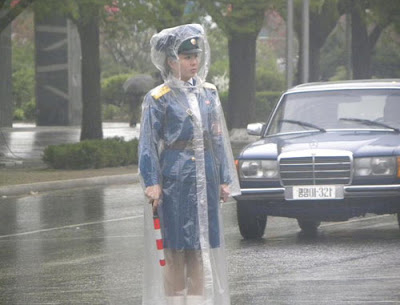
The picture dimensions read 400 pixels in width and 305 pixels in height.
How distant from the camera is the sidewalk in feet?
66.7

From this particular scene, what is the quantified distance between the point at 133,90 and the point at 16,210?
92.7 ft

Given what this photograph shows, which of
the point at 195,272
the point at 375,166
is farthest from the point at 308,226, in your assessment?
the point at 195,272

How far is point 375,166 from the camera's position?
1262 cm

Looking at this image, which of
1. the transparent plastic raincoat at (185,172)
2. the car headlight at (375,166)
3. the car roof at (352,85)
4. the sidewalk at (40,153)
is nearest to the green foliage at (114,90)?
the sidewalk at (40,153)

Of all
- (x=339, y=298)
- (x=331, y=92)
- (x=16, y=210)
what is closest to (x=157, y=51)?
(x=339, y=298)

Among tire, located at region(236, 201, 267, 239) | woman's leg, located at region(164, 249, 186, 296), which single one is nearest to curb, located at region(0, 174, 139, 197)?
tire, located at region(236, 201, 267, 239)

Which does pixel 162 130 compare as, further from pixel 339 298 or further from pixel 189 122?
pixel 339 298

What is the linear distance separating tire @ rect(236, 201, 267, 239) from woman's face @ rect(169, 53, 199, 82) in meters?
5.29

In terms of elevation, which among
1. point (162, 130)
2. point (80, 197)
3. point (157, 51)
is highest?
point (157, 51)

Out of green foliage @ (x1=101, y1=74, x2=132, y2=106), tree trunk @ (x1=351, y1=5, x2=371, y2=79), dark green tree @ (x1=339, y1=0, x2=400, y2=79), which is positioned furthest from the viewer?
green foliage @ (x1=101, y1=74, x2=132, y2=106)

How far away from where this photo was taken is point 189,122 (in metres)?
7.73

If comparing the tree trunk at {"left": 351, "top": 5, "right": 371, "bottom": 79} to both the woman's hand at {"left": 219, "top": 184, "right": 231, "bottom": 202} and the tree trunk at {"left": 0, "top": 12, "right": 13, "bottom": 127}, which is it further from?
the woman's hand at {"left": 219, "top": 184, "right": 231, "bottom": 202}

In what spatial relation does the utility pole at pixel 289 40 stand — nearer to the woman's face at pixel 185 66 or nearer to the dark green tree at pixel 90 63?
the dark green tree at pixel 90 63

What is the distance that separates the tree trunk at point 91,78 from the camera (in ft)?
91.8
